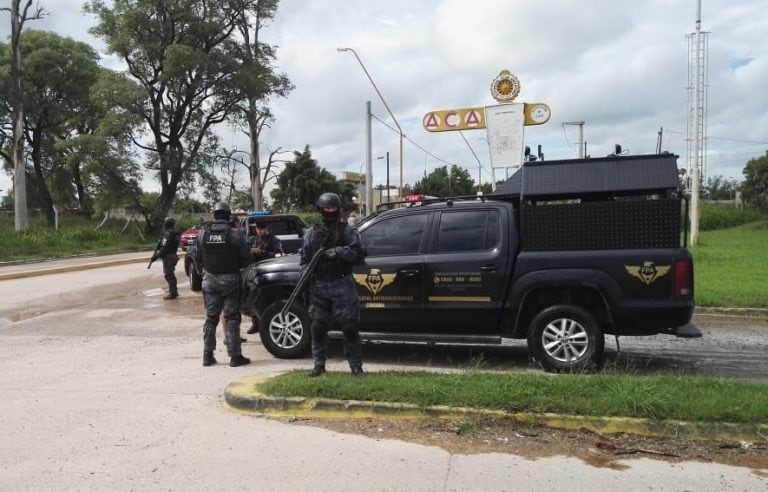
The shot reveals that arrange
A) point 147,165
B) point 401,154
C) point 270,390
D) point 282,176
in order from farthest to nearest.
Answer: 1. point 282,176
2. point 147,165
3. point 401,154
4. point 270,390

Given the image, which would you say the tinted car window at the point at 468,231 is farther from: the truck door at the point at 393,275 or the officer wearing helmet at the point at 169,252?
the officer wearing helmet at the point at 169,252

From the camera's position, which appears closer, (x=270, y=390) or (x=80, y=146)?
(x=270, y=390)

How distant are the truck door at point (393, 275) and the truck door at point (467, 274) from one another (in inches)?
5.8

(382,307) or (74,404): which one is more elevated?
(382,307)

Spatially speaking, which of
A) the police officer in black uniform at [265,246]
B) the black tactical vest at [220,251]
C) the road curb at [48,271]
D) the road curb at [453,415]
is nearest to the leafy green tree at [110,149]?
the road curb at [48,271]

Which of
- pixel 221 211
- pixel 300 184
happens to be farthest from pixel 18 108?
pixel 300 184

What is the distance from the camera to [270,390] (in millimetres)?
5469

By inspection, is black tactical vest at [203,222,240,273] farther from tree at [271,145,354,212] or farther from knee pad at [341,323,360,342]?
tree at [271,145,354,212]

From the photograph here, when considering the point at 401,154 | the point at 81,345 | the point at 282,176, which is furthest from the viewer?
the point at 282,176

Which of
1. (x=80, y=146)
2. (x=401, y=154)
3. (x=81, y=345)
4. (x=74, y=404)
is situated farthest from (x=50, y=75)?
(x=74, y=404)

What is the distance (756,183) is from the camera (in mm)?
53594

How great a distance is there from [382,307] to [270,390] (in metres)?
1.85

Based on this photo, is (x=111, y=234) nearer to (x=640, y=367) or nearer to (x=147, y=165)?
(x=147, y=165)

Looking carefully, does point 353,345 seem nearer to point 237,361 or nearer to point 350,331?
point 350,331
